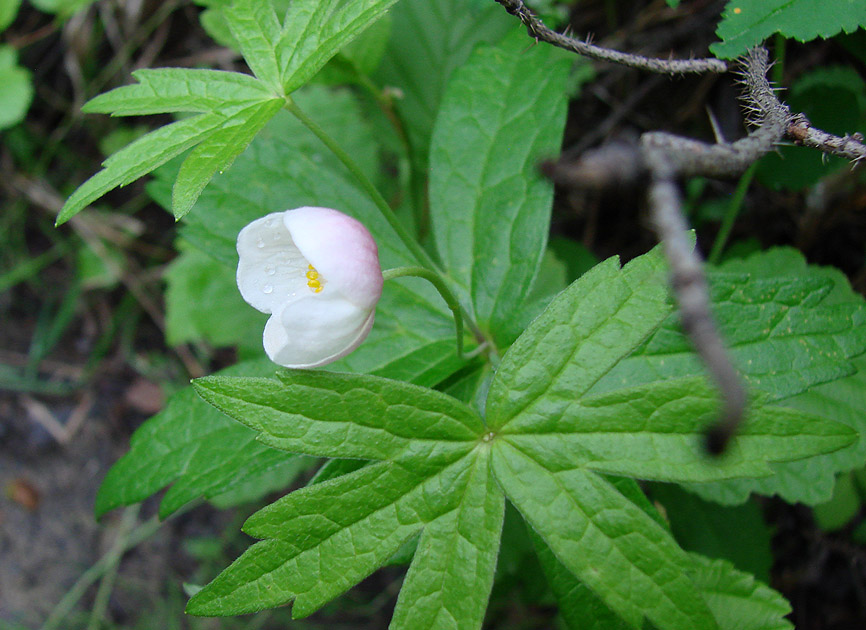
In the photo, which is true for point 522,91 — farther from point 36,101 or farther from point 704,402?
point 36,101

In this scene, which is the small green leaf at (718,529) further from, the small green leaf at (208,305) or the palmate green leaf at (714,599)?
the small green leaf at (208,305)

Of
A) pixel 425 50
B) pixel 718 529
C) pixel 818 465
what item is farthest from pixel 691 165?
pixel 425 50

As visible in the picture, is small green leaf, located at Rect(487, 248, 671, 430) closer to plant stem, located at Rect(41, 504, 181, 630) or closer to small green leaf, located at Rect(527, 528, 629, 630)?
small green leaf, located at Rect(527, 528, 629, 630)

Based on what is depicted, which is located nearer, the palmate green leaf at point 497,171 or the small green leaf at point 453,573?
the small green leaf at point 453,573

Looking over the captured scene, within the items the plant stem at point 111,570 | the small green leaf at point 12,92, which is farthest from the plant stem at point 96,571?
the small green leaf at point 12,92

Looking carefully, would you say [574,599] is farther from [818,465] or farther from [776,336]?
[818,465]

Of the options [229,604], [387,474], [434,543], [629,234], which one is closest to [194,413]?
[229,604]
